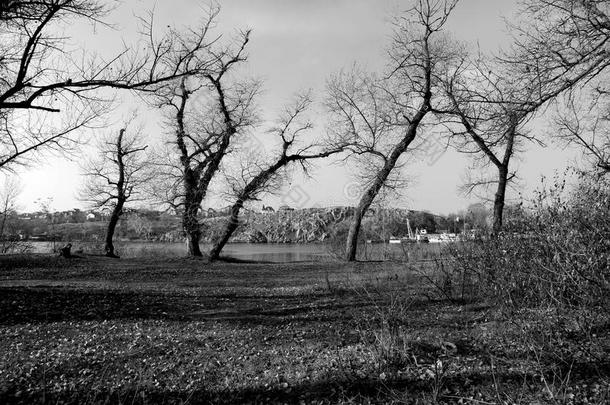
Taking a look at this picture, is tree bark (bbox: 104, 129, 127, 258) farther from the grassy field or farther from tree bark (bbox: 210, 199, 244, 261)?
the grassy field

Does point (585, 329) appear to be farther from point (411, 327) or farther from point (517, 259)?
point (411, 327)

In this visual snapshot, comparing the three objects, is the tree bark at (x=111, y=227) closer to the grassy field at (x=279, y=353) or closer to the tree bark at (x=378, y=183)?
the tree bark at (x=378, y=183)

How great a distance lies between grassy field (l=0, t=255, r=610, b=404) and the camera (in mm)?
3719

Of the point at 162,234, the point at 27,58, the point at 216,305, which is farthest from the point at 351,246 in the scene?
the point at 162,234

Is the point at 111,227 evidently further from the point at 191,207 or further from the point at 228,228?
the point at 228,228

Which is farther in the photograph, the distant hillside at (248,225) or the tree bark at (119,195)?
the tree bark at (119,195)

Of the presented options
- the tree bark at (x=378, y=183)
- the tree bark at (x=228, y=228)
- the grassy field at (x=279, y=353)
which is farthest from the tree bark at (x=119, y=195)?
the grassy field at (x=279, y=353)

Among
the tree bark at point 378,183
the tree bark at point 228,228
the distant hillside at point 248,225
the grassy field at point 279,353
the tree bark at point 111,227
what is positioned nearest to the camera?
the grassy field at point 279,353

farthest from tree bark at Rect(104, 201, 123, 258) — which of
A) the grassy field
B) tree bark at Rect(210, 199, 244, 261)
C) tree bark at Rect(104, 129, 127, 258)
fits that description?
the grassy field

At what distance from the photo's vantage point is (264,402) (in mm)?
3719

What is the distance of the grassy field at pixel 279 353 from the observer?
3.72 metres

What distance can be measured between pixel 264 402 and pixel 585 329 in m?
3.37

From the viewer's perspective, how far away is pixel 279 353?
4.87 metres

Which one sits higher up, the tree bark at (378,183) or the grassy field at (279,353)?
the tree bark at (378,183)
